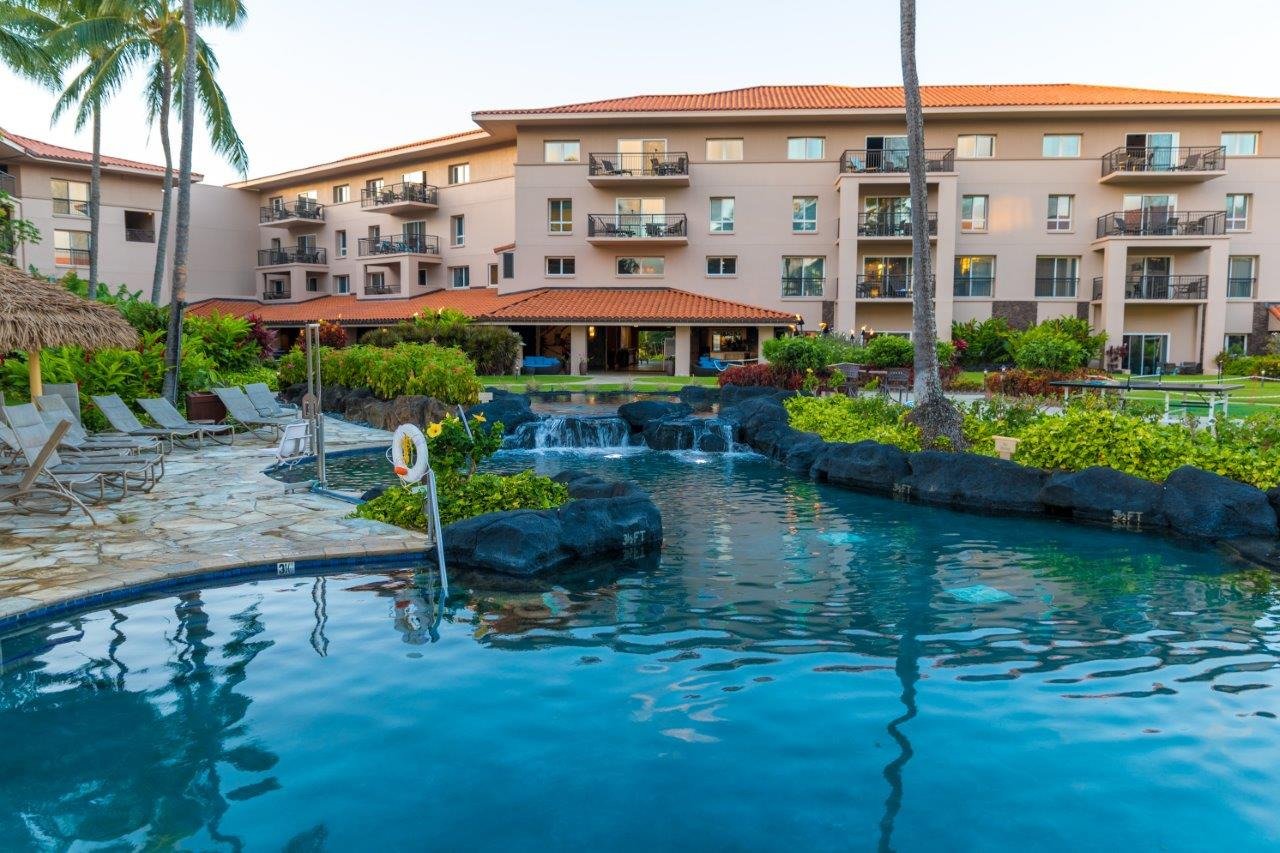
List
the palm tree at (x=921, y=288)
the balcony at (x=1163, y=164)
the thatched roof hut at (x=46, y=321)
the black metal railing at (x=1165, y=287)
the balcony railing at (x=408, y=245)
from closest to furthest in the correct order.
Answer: the thatched roof hut at (x=46, y=321)
the palm tree at (x=921, y=288)
the balcony at (x=1163, y=164)
the black metal railing at (x=1165, y=287)
the balcony railing at (x=408, y=245)

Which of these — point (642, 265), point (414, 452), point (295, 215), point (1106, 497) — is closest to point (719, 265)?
point (642, 265)

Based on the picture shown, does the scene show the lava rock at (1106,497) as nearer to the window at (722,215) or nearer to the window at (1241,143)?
the window at (722,215)

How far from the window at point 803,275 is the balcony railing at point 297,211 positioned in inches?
961

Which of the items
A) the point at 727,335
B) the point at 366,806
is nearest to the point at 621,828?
the point at 366,806

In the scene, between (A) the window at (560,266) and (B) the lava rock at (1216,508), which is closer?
(B) the lava rock at (1216,508)

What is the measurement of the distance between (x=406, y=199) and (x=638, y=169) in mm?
11388

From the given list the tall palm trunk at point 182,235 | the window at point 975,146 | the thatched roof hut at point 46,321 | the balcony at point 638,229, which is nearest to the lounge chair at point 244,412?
the tall palm trunk at point 182,235

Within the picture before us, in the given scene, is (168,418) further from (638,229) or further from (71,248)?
(71,248)

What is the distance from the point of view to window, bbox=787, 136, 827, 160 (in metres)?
36.4

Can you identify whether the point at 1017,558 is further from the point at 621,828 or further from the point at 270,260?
the point at 270,260

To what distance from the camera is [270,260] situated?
47.3 m

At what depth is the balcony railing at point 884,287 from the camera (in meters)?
35.5

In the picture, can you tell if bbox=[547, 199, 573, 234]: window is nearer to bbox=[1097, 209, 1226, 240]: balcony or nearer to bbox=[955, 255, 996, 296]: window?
bbox=[955, 255, 996, 296]: window

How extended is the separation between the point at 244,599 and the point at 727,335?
105 feet
